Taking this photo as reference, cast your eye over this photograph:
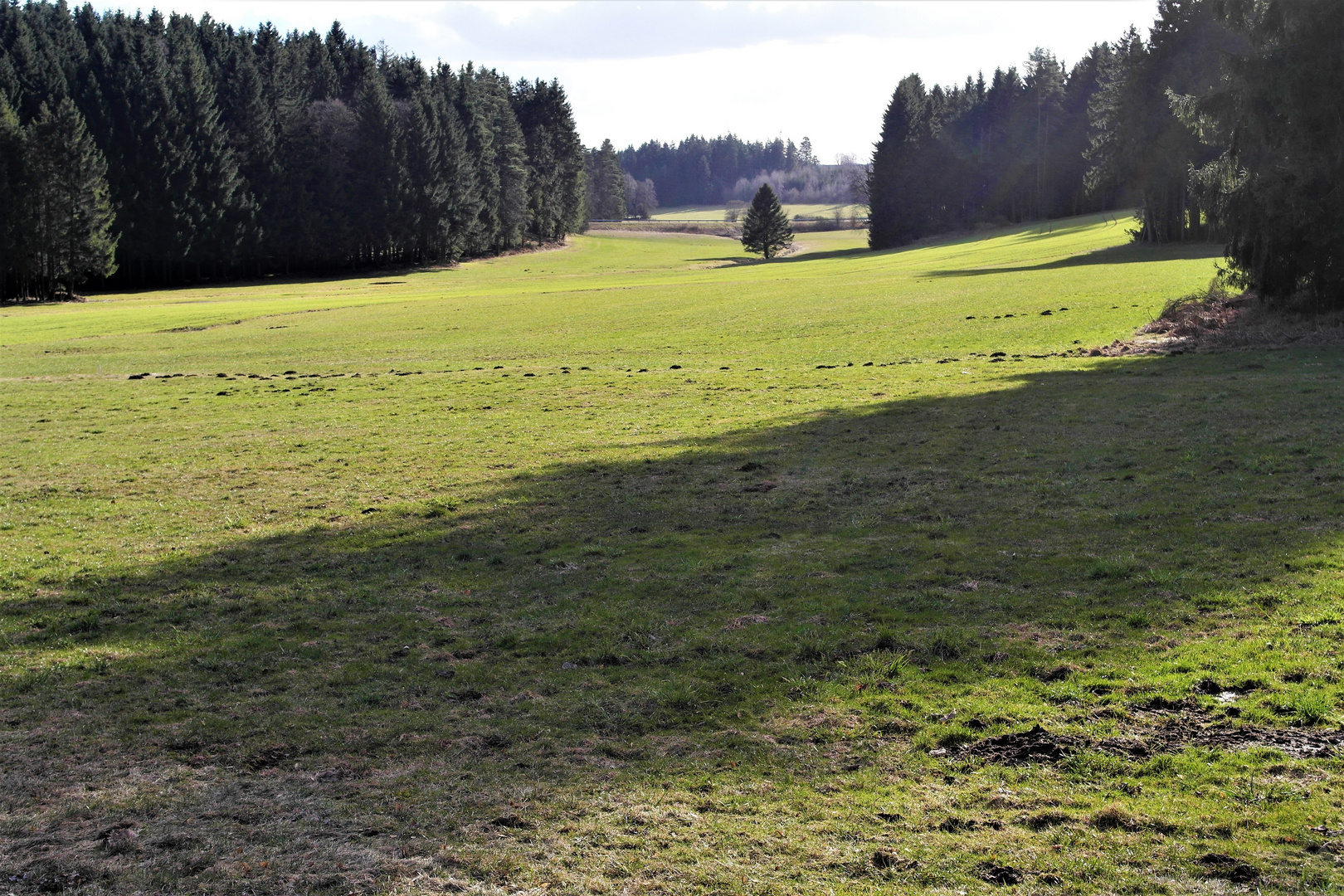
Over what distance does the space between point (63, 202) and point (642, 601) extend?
86846mm

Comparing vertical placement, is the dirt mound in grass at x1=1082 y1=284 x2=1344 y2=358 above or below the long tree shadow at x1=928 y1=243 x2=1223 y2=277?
below

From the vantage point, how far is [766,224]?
125m

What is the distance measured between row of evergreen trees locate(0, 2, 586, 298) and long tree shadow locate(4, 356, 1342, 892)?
82.0 meters

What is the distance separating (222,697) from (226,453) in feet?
39.7

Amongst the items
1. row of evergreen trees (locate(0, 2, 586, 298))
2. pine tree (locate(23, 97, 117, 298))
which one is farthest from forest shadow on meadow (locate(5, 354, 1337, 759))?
row of evergreen trees (locate(0, 2, 586, 298))

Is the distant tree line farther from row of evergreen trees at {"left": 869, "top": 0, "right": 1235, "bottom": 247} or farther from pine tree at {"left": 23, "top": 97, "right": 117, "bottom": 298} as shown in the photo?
pine tree at {"left": 23, "top": 97, "right": 117, "bottom": 298}

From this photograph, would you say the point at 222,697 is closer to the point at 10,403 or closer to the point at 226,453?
the point at 226,453

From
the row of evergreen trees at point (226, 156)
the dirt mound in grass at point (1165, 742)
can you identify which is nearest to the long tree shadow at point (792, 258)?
the row of evergreen trees at point (226, 156)

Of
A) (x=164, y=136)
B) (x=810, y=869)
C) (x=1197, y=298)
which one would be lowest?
(x=810, y=869)

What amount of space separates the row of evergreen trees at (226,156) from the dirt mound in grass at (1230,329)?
260 ft

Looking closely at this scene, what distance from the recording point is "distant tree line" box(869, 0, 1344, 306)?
28.4 m

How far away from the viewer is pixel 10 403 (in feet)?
88.4

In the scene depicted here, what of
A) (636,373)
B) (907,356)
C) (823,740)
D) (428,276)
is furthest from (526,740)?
(428,276)

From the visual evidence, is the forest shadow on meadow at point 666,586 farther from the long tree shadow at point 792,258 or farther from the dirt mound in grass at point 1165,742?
the long tree shadow at point 792,258
